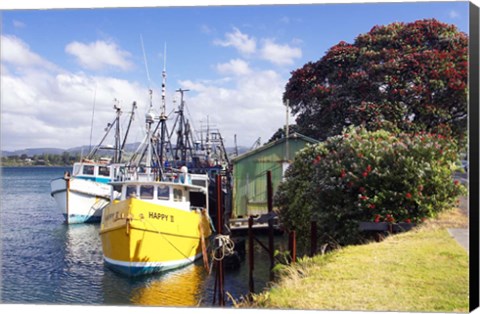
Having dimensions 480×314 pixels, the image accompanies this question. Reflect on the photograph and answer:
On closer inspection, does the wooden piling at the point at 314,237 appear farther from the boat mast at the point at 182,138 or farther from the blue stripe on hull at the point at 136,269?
the boat mast at the point at 182,138

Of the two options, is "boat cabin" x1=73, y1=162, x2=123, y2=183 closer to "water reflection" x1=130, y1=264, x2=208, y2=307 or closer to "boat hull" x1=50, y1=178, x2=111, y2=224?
"boat hull" x1=50, y1=178, x2=111, y2=224

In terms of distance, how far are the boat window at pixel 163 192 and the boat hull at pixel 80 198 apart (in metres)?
12.8

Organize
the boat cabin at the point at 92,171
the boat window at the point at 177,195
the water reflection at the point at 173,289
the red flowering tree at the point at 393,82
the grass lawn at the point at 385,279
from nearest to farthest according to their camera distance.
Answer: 1. the grass lawn at the point at 385,279
2. the water reflection at the point at 173,289
3. the red flowering tree at the point at 393,82
4. the boat window at the point at 177,195
5. the boat cabin at the point at 92,171

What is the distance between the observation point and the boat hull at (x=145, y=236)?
13.5 metres

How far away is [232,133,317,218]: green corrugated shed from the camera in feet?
55.9

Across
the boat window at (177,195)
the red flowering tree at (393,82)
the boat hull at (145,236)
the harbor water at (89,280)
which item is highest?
the red flowering tree at (393,82)

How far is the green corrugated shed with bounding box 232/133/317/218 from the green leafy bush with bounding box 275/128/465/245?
19.9 feet

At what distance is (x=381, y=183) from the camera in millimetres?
9875

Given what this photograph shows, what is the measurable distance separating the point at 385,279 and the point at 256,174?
9.78 m

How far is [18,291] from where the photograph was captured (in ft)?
43.6

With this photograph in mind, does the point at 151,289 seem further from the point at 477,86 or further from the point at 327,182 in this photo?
the point at 477,86

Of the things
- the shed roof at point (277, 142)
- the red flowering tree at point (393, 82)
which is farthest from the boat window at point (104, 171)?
the red flowering tree at point (393, 82)

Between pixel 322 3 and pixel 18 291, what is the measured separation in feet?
34.1

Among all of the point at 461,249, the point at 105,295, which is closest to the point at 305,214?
the point at 461,249
